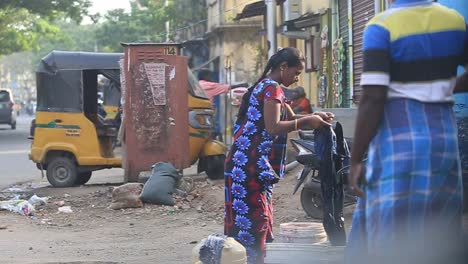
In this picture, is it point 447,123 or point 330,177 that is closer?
point 447,123

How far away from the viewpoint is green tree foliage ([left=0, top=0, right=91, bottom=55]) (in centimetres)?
3578

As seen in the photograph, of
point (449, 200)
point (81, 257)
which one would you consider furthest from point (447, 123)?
point (81, 257)

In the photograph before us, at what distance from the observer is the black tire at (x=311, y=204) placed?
9.20 m

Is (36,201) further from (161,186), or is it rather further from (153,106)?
(153,106)

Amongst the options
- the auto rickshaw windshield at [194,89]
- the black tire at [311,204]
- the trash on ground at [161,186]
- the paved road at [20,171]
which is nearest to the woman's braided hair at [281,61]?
the black tire at [311,204]

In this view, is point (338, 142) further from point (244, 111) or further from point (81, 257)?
point (81, 257)

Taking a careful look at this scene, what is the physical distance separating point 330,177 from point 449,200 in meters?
1.94

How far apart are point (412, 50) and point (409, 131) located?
0.31 m

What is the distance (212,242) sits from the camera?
4566 millimetres

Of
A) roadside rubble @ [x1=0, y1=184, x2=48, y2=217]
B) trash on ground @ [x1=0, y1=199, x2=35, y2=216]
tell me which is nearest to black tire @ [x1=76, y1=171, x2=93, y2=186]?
roadside rubble @ [x1=0, y1=184, x2=48, y2=217]

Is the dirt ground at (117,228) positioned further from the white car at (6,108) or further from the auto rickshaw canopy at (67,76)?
the white car at (6,108)

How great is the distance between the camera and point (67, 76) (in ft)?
43.9

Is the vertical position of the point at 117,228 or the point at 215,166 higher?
the point at 215,166

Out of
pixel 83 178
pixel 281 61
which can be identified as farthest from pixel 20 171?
pixel 281 61
